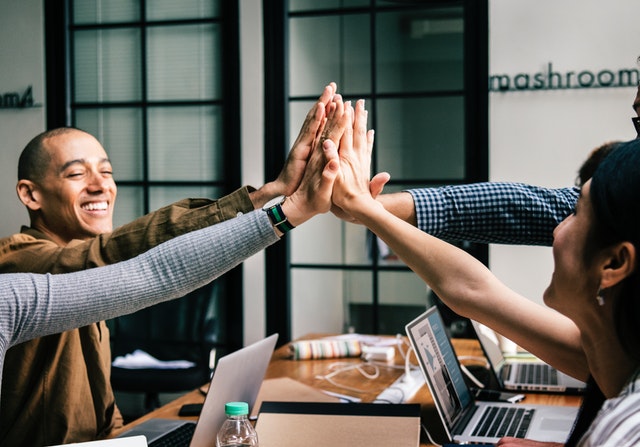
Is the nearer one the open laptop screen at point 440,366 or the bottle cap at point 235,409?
the bottle cap at point 235,409

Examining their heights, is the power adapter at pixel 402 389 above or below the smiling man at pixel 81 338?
below

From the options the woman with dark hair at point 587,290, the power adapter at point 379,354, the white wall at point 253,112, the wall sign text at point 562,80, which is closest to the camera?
the woman with dark hair at point 587,290

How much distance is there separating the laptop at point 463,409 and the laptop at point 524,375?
19cm

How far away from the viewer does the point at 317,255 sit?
479 centimetres

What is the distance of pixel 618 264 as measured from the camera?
1.17m

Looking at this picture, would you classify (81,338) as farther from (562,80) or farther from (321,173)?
(562,80)

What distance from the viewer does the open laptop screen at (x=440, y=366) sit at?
6.30ft

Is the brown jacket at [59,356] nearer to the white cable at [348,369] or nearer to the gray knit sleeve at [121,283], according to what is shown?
the gray knit sleeve at [121,283]

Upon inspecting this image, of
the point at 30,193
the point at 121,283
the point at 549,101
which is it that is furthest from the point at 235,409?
the point at 549,101

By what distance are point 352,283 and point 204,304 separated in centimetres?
88

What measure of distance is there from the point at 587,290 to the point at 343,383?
1.35 m

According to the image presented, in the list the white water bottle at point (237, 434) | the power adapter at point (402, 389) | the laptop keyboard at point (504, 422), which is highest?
the white water bottle at point (237, 434)

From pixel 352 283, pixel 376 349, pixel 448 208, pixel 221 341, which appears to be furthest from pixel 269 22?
pixel 448 208

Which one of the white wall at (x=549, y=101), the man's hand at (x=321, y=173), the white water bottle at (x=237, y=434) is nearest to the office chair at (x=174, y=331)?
the white wall at (x=549, y=101)
